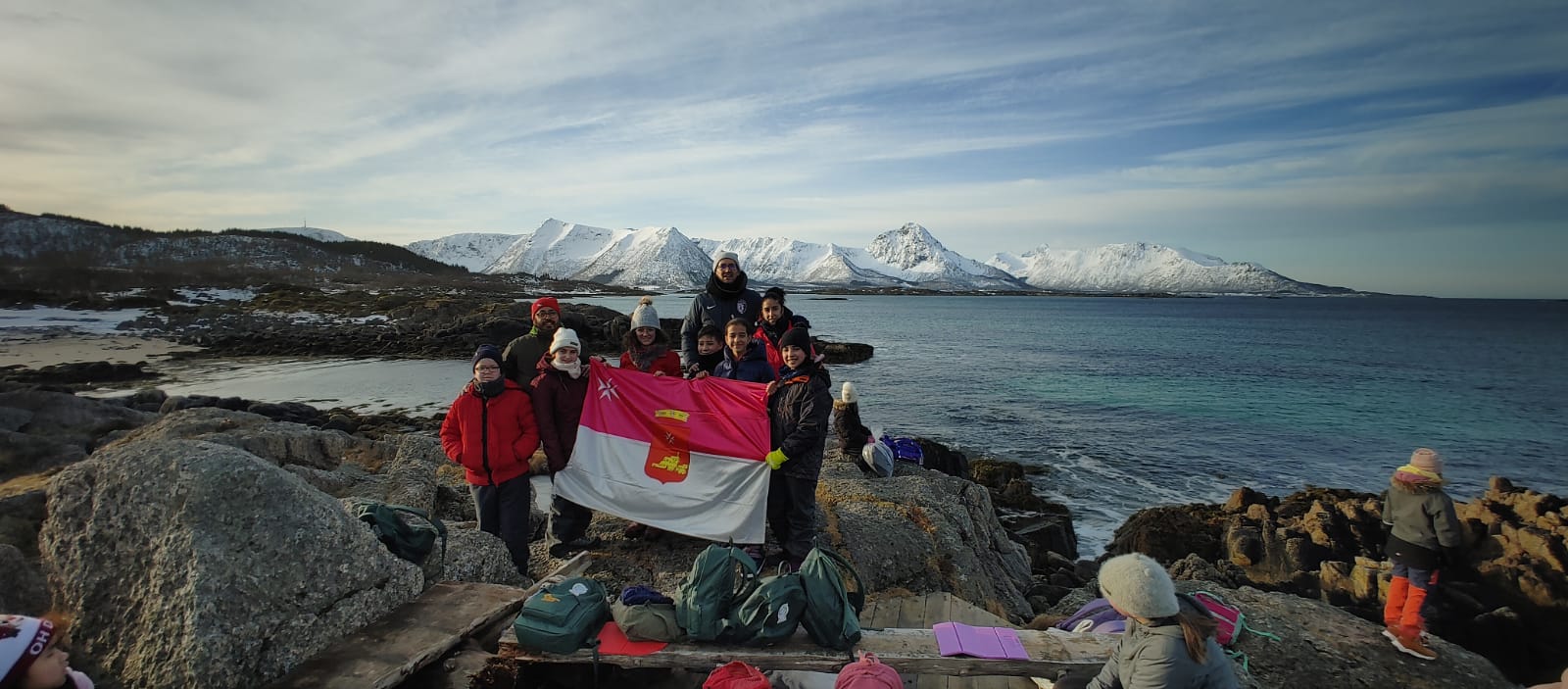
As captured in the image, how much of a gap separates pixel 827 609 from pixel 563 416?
3.75 metres

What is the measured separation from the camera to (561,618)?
4.48m

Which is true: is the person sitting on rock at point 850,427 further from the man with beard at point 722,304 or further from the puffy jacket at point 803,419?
the puffy jacket at point 803,419

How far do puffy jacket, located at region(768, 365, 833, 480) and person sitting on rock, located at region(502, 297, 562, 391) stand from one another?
261 centimetres

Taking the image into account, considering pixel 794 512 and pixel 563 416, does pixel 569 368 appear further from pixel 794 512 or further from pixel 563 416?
pixel 794 512

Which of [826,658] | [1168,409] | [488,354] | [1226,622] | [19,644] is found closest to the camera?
[19,644]

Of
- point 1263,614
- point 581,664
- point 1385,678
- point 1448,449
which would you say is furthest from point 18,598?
point 1448,449

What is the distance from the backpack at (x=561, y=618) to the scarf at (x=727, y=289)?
→ 13.8ft

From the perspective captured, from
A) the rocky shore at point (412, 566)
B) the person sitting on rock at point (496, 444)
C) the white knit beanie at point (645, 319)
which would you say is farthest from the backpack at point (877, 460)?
the person sitting on rock at point (496, 444)

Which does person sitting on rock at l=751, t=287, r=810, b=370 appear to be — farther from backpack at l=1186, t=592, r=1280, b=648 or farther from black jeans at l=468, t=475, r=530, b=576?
backpack at l=1186, t=592, r=1280, b=648

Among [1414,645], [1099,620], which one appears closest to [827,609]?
[1099,620]

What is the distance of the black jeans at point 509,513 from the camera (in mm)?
6430

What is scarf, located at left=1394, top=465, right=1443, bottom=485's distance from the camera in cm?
648

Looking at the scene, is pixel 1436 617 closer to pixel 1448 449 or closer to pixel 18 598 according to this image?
pixel 18 598

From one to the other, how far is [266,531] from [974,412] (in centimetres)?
2496
